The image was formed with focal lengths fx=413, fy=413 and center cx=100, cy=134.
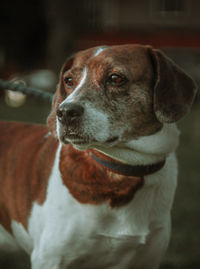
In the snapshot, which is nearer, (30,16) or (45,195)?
(45,195)

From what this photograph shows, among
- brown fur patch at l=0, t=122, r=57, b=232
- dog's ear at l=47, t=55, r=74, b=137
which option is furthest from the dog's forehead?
brown fur patch at l=0, t=122, r=57, b=232

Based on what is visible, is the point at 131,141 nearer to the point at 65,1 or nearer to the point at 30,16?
the point at 65,1

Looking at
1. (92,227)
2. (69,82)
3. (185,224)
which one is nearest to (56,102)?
(69,82)

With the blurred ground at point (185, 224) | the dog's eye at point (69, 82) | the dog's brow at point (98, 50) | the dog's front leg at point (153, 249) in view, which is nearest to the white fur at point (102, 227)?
the dog's front leg at point (153, 249)

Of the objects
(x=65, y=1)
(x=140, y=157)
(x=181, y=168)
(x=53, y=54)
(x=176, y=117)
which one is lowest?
(x=53, y=54)

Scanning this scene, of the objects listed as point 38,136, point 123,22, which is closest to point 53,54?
point 123,22

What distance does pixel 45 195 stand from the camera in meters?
2.40

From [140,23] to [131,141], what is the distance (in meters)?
21.4

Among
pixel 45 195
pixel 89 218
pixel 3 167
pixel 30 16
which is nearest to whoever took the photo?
pixel 89 218

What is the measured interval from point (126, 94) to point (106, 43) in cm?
2006

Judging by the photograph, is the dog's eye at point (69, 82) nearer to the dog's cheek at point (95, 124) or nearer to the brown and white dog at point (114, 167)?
the brown and white dog at point (114, 167)

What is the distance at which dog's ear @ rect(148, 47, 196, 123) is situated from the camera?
223 cm

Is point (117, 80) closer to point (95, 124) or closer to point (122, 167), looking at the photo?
point (95, 124)

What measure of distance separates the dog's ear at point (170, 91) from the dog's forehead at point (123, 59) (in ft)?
0.22
